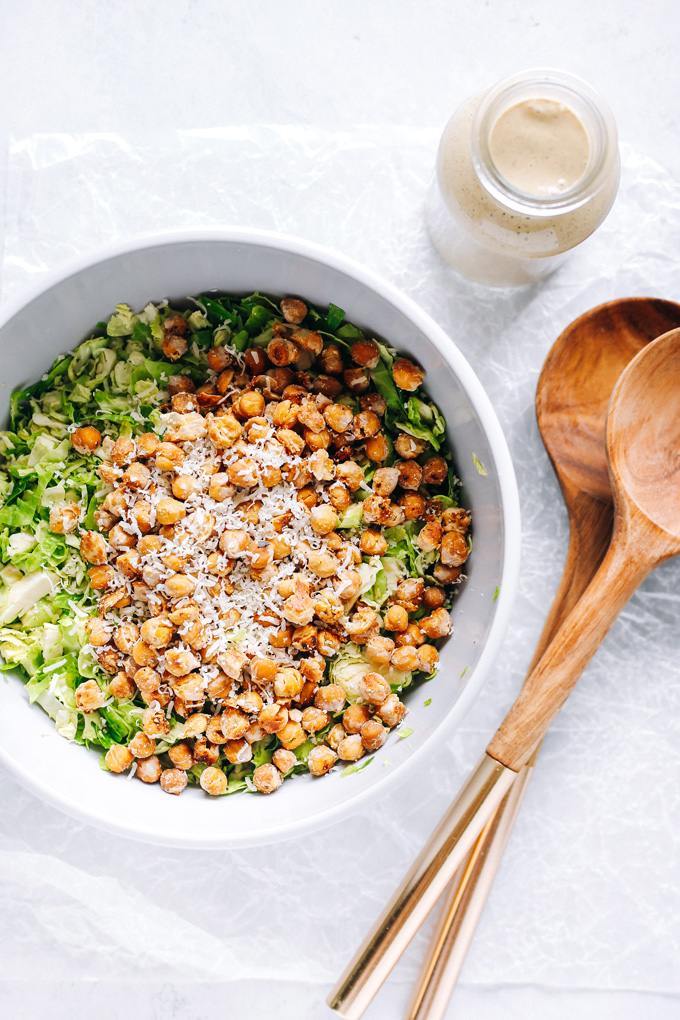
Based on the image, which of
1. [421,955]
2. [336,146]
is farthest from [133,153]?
[421,955]

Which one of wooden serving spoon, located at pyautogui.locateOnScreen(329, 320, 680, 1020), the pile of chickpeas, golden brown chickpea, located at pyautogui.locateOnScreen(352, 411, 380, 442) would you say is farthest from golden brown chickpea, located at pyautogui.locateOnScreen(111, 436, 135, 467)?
wooden serving spoon, located at pyautogui.locateOnScreen(329, 320, 680, 1020)

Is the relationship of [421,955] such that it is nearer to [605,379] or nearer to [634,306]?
[605,379]

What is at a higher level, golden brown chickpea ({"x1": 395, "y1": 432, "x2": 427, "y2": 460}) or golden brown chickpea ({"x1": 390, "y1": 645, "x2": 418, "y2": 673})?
golden brown chickpea ({"x1": 395, "y1": 432, "x2": 427, "y2": 460})

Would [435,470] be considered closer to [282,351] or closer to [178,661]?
[282,351]

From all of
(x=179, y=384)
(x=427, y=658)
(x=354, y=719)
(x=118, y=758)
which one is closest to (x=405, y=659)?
(x=427, y=658)

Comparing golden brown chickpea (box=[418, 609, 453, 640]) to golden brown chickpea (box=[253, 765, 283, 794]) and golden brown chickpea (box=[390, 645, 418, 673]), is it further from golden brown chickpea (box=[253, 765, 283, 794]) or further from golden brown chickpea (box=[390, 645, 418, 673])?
golden brown chickpea (box=[253, 765, 283, 794])
